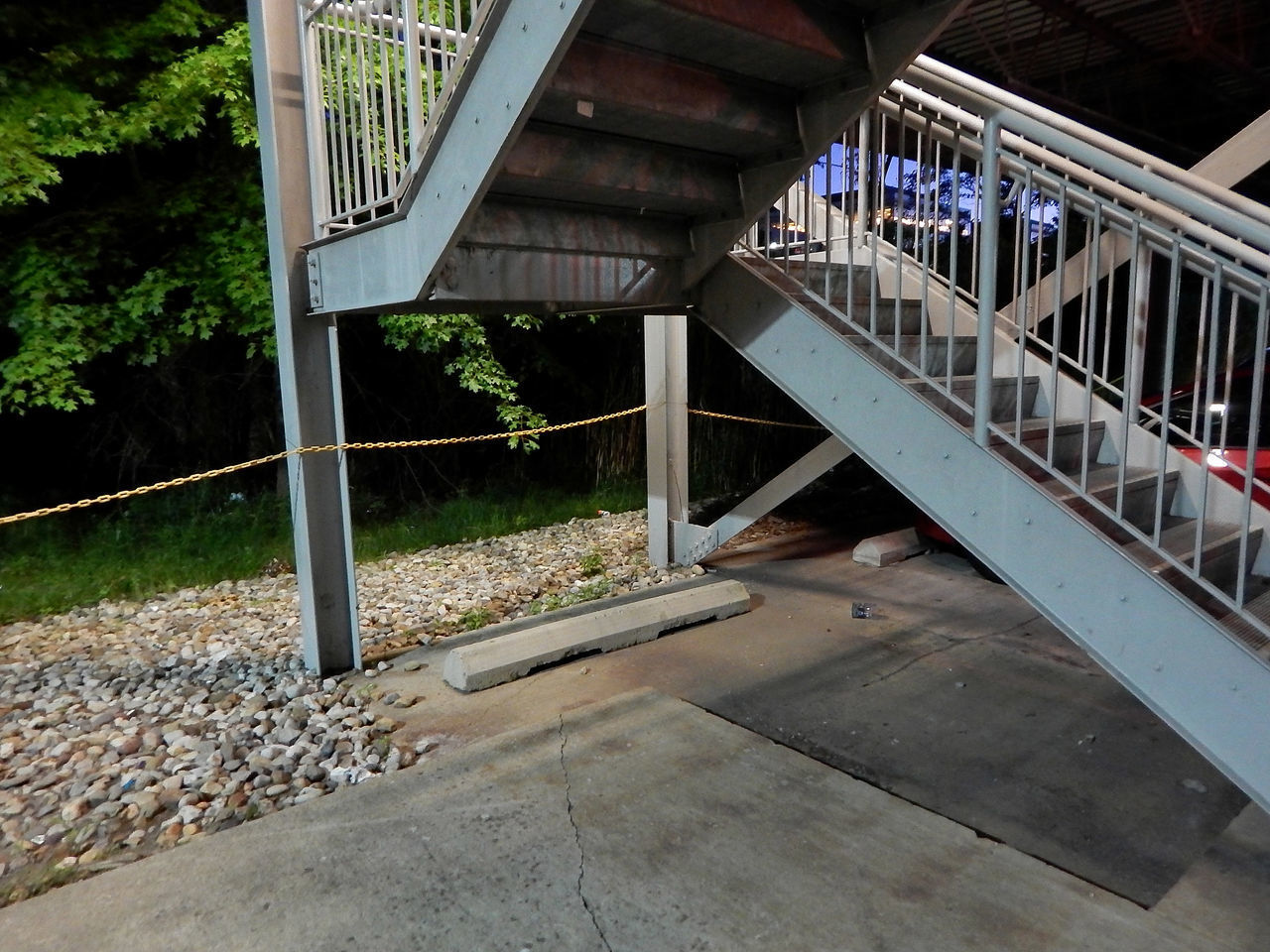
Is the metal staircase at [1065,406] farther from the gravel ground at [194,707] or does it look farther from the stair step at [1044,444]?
the gravel ground at [194,707]

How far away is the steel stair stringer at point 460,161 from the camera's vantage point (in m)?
2.61

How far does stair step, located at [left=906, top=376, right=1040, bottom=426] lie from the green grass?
5.03m

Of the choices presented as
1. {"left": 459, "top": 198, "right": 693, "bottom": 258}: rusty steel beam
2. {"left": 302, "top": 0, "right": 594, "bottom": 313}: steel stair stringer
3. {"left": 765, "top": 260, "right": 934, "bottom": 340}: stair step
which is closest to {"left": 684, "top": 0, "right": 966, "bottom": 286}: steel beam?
{"left": 459, "top": 198, "right": 693, "bottom": 258}: rusty steel beam

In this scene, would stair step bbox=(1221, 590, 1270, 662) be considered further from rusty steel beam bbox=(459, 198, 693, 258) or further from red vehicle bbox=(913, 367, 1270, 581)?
rusty steel beam bbox=(459, 198, 693, 258)

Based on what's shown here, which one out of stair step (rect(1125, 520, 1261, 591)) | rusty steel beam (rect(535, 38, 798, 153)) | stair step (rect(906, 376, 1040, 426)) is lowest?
stair step (rect(1125, 520, 1261, 591))

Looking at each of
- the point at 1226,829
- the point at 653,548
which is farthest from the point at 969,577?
the point at 1226,829

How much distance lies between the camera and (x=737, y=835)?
2947 millimetres

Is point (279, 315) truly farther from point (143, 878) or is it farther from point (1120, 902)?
point (1120, 902)

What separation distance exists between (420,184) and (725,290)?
4.63ft

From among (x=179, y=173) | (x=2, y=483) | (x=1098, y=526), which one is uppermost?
(x=179, y=173)

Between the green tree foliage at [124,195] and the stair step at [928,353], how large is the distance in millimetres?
4013

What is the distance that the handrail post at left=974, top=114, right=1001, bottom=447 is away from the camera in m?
2.70

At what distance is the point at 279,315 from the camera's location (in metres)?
4.21

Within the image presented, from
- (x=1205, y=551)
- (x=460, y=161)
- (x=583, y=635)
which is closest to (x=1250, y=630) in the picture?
(x=1205, y=551)
